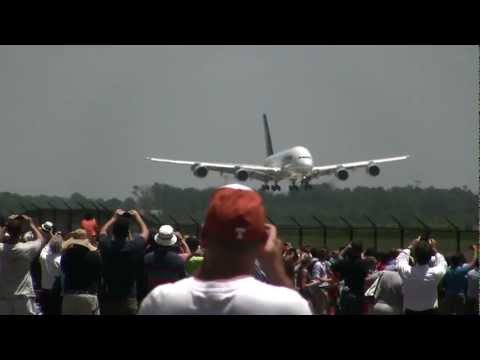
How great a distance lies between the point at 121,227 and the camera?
9117 mm

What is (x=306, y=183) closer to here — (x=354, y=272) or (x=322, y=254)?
(x=322, y=254)

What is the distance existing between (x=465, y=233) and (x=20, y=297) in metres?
13.4

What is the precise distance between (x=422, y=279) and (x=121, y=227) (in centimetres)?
295

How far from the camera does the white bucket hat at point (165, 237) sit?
31.4ft

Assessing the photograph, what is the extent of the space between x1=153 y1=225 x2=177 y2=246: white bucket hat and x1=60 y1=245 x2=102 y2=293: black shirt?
1.96 feet

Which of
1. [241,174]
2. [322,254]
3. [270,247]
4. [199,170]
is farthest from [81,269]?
[241,174]

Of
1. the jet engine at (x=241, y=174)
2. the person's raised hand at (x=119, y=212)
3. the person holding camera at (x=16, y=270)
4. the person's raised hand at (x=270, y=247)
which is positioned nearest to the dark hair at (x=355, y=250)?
the person holding camera at (x=16, y=270)

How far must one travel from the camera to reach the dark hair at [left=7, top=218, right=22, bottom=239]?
9.49 metres

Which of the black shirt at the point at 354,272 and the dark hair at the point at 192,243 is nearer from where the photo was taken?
the dark hair at the point at 192,243

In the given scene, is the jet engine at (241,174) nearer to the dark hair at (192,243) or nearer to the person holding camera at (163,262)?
the dark hair at (192,243)

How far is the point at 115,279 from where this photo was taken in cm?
962

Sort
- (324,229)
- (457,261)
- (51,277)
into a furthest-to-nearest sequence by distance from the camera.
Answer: (324,229) → (457,261) → (51,277)

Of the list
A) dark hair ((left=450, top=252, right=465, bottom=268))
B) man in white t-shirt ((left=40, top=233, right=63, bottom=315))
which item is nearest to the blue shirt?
dark hair ((left=450, top=252, right=465, bottom=268))
